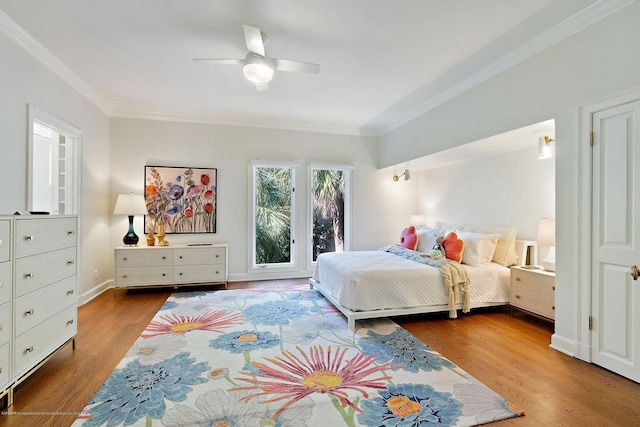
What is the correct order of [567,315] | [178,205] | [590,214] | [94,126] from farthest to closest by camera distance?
1. [178,205]
2. [94,126]
3. [567,315]
4. [590,214]

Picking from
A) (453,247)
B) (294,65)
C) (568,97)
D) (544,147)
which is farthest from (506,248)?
(294,65)

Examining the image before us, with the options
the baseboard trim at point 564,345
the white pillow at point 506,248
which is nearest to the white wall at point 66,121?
the baseboard trim at point 564,345

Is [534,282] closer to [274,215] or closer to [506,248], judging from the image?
[506,248]

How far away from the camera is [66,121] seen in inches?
136

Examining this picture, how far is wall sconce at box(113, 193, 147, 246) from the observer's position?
4363 millimetres

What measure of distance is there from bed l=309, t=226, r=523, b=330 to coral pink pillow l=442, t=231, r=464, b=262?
0.16 metres

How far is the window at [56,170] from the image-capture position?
3.63 metres

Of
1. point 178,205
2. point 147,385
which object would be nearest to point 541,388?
point 147,385

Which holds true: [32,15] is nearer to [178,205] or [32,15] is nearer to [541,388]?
[178,205]

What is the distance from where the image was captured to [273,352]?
8.52 ft

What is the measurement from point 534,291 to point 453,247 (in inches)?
36.4

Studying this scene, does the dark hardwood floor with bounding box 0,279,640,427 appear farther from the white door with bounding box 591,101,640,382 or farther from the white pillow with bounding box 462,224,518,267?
the white pillow with bounding box 462,224,518,267

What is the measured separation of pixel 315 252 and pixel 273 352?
318cm

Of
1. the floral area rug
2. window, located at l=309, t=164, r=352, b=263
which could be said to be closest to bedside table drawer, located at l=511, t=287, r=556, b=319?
the floral area rug
